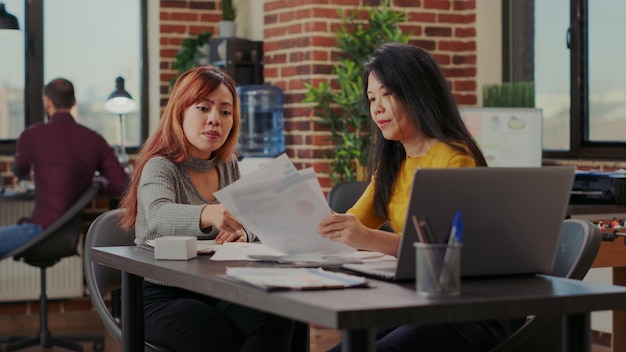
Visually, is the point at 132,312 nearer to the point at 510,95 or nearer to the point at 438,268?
the point at 438,268

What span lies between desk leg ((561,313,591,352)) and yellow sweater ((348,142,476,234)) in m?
0.74

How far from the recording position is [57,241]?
5461 mm

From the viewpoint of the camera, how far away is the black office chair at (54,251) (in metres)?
5.36

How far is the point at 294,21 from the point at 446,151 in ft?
10.3

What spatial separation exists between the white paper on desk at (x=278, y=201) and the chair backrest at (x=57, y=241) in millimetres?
3273

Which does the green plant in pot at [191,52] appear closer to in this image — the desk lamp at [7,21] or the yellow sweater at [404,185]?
the desk lamp at [7,21]

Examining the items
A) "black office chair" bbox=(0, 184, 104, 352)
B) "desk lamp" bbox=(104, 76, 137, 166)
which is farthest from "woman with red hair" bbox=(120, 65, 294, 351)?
"desk lamp" bbox=(104, 76, 137, 166)

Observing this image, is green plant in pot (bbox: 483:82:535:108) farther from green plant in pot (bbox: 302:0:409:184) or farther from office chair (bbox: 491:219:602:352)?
office chair (bbox: 491:219:602:352)

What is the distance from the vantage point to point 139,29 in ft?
22.0

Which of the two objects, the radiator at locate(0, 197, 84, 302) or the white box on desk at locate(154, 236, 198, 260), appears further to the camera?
the radiator at locate(0, 197, 84, 302)

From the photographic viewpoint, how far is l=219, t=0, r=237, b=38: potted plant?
6.21 metres

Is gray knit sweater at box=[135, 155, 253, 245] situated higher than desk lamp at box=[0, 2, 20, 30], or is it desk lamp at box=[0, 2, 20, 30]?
desk lamp at box=[0, 2, 20, 30]

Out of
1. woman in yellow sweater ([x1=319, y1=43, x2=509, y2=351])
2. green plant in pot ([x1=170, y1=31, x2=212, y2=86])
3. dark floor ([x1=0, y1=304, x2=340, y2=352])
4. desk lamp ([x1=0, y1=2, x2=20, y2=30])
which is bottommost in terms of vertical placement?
dark floor ([x1=0, y1=304, x2=340, y2=352])

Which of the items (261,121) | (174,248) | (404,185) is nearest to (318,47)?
(261,121)
